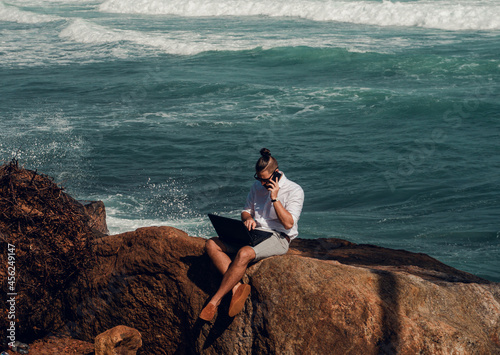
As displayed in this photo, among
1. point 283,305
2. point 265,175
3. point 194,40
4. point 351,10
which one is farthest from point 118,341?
point 351,10

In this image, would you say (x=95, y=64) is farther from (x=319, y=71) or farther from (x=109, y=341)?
(x=109, y=341)

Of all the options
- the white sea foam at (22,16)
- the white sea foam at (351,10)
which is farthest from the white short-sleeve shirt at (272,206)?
the white sea foam at (22,16)

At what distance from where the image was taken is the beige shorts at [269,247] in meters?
Answer: 4.98

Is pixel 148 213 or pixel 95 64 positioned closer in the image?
pixel 148 213

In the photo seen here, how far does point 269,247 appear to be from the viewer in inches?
199

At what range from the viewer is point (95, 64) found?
89.1 feet

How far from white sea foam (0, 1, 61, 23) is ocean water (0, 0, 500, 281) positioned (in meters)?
8.55

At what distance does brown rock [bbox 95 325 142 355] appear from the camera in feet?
15.7

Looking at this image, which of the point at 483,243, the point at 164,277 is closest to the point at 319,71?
the point at 483,243

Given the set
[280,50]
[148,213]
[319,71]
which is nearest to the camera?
[148,213]

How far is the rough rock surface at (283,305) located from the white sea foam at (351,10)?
109 ft

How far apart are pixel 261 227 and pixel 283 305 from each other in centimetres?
87

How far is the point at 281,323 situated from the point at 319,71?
21.5m

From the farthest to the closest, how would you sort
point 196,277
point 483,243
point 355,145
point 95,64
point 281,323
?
point 95,64 < point 355,145 < point 483,243 < point 196,277 < point 281,323
